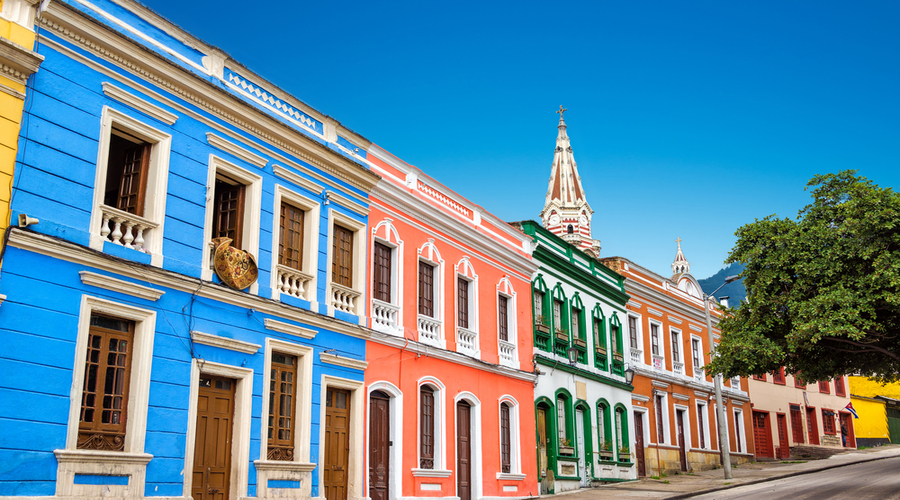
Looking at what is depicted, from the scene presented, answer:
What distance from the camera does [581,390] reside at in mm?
22953

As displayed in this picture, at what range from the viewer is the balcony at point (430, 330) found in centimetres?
1638

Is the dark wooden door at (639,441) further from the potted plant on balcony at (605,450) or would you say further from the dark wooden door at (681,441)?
the dark wooden door at (681,441)

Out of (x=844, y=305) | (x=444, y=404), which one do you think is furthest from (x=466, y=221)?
(x=844, y=305)

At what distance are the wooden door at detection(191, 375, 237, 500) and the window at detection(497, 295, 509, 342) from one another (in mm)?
9219

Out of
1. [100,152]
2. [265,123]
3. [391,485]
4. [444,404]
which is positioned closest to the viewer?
[100,152]

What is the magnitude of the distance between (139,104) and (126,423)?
4.35m

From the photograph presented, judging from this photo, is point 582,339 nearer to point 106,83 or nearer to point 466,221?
point 466,221

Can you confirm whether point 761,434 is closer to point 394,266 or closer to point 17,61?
point 394,266

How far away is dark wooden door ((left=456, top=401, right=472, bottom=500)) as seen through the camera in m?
17.2

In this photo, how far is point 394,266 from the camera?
1589 cm

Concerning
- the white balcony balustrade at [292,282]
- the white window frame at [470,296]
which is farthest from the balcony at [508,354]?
the white balcony balustrade at [292,282]

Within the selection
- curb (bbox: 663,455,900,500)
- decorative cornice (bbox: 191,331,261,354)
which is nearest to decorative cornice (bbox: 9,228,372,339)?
decorative cornice (bbox: 191,331,261,354)

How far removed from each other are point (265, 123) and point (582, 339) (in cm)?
1393

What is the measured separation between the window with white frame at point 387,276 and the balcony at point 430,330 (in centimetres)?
78
